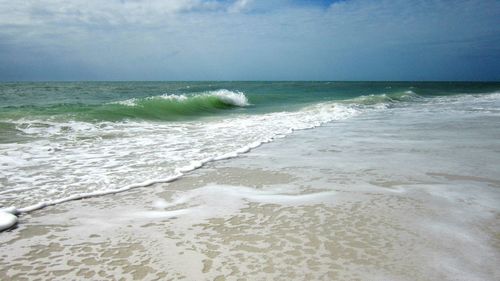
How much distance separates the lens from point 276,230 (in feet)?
9.58

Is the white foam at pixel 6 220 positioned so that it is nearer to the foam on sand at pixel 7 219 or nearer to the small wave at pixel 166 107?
the foam on sand at pixel 7 219

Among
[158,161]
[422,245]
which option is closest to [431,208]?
[422,245]

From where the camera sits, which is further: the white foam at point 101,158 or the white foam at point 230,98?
the white foam at point 230,98

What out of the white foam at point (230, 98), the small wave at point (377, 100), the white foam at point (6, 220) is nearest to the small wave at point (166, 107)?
the white foam at point (230, 98)

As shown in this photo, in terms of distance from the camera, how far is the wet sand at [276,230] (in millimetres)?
2305

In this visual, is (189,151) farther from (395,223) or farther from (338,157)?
(395,223)

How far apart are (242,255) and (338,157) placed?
11.6 ft

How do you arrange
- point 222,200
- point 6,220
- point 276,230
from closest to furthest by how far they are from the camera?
point 276,230 < point 6,220 < point 222,200

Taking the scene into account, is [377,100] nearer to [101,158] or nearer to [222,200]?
[101,158]

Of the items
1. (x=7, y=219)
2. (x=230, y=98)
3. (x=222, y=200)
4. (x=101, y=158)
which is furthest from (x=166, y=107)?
(x=7, y=219)

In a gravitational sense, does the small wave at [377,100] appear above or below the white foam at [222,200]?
above

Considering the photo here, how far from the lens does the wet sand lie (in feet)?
7.56

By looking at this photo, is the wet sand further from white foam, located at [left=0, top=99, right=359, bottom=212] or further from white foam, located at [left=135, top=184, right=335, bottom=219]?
white foam, located at [left=0, top=99, right=359, bottom=212]

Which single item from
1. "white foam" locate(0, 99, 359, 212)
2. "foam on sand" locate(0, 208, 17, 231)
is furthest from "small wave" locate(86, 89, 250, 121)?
"foam on sand" locate(0, 208, 17, 231)
